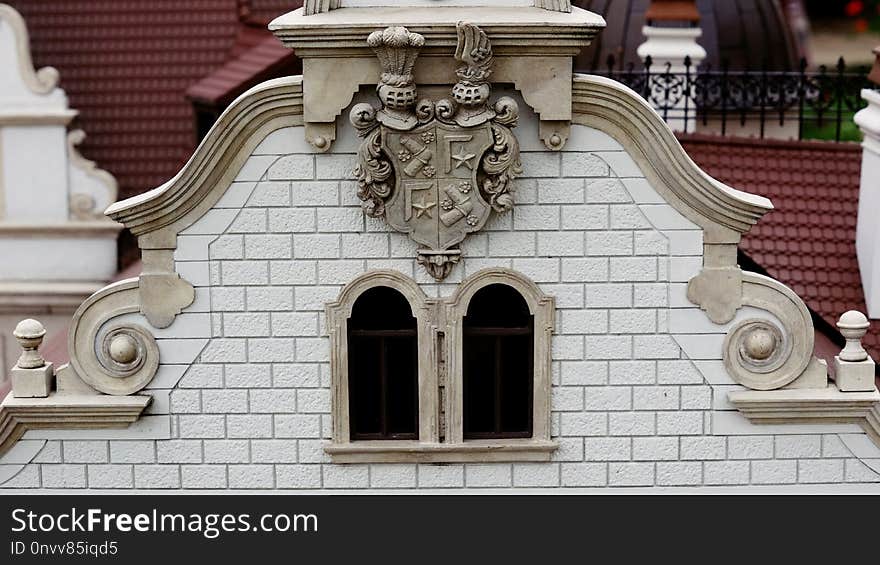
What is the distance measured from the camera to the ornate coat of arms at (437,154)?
23.6m

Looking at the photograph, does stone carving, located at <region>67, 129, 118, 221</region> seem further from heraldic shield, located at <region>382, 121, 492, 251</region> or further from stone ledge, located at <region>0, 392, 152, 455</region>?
heraldic shield, located at <region>382, 121, 492, 251</region>

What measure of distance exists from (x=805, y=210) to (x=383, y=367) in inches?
329

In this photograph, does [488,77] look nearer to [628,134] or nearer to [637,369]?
[628,134]

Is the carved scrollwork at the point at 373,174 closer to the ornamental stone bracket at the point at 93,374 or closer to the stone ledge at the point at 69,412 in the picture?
the ornamental stone bracket at the point at 93,374

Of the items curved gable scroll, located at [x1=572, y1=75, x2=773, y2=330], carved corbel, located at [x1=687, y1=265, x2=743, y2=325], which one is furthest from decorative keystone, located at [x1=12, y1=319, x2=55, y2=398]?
carved corbel, located at [x1=687, y1=265, x2=743, y2=325]

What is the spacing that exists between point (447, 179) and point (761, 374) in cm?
453

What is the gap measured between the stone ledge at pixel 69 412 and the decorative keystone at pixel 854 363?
846 cm

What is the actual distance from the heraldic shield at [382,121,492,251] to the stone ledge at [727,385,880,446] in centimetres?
398

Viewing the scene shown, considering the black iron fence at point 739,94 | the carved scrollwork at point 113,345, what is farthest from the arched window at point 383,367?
the black iron fence at point 739,94

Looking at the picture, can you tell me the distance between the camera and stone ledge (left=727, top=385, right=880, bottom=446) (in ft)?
81.0

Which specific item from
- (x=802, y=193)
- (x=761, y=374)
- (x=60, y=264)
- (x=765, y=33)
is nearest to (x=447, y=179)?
(x=761, y=374)

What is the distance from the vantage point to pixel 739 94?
3678 cm

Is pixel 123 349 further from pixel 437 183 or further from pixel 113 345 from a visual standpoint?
pixel 437 183

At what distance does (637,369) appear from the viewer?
24969 mm
